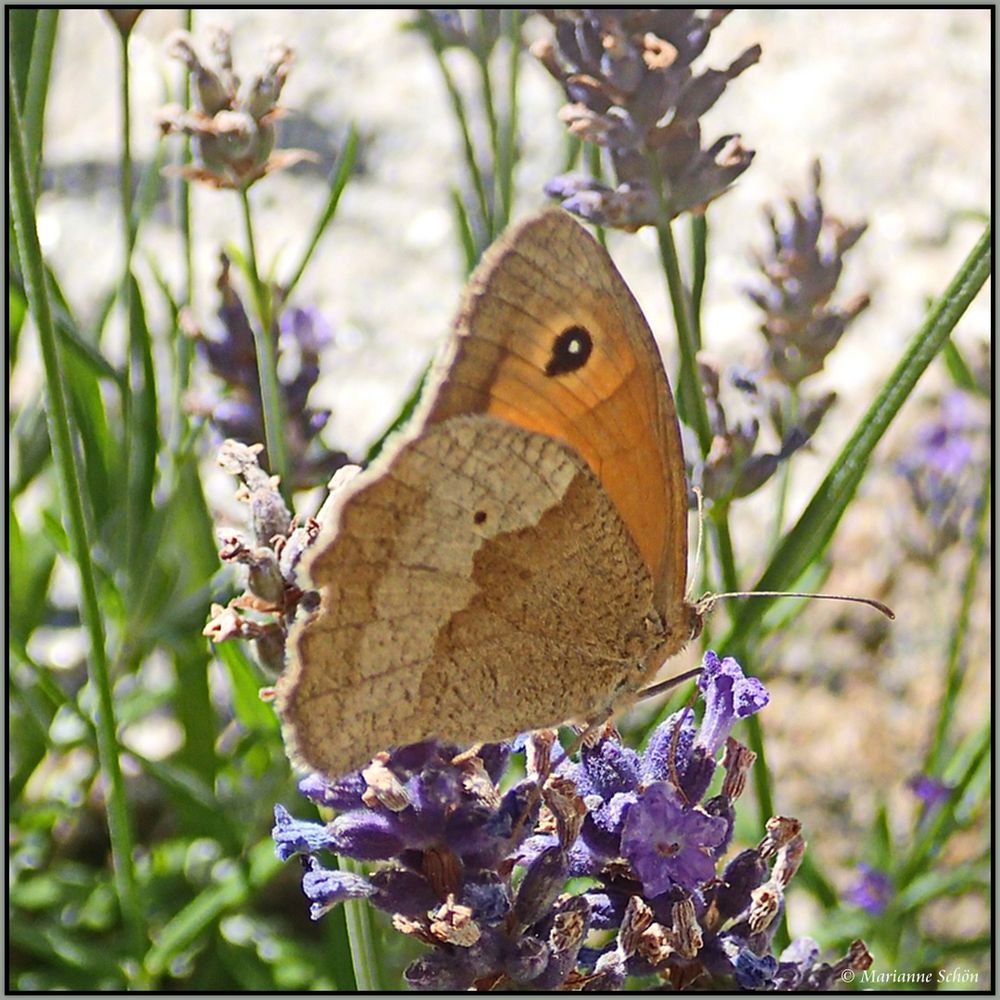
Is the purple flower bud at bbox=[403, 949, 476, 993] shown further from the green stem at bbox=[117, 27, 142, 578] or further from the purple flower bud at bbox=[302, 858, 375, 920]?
the green stem at bbox=[117, 27, 142, 578]

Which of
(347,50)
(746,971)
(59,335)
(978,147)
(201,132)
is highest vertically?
(347,50)

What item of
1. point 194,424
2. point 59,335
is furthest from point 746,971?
point 194,424

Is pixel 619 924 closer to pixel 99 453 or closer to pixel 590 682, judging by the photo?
pixel 590 682

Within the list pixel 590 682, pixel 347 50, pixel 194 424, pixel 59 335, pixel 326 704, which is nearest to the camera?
pixel 326 704

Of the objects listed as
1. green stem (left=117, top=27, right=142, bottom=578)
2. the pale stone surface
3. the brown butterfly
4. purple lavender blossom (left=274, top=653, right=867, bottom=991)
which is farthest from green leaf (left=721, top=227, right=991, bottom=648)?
the pale stone surface

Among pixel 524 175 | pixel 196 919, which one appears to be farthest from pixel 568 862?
pixel 524 175

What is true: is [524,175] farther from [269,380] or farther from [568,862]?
[568,862]

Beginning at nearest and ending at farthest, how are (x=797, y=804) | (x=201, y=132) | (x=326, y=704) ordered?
(x=326, y=704) → (x=201, y=132) → (x=797, y=804)
